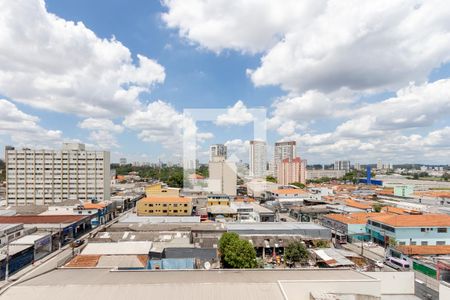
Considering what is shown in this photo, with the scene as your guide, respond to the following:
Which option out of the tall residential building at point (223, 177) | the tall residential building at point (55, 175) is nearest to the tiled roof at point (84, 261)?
the tall residential building at point (55, 175)

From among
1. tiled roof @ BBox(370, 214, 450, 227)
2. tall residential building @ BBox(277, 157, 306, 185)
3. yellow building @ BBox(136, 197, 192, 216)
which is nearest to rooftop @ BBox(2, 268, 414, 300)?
tiled roof @ BBox(370, 214, 450, 227)

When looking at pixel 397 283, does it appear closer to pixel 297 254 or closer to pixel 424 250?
pixel 297 254

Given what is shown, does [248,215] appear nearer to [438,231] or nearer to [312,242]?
[312,242]

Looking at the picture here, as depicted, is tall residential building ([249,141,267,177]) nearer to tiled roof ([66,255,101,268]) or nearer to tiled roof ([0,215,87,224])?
tiled roof ([0,215,87,224])

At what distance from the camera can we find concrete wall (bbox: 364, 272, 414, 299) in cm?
1011

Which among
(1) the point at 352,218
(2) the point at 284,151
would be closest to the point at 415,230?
(1) the point at 352,218

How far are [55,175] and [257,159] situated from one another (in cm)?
2602

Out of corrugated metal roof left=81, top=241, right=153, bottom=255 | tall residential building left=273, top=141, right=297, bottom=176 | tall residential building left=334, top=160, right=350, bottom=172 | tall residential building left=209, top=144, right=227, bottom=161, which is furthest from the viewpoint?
tall residential building left=334, top=160, right=350, bottom=172

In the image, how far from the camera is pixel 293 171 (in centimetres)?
5734

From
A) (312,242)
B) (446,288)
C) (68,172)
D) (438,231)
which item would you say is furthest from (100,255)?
(68,172)

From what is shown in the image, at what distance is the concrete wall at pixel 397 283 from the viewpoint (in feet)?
33.2

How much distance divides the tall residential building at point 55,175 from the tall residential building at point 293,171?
3609cm

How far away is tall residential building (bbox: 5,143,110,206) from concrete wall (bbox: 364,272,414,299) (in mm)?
30309

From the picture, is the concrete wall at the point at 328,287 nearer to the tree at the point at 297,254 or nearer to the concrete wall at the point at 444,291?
the concrete wall at the point at 444,291
